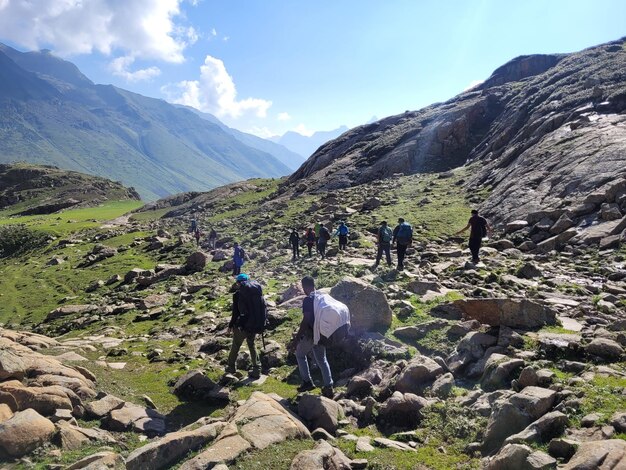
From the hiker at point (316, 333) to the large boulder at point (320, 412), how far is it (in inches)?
42.4

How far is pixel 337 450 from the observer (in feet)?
25.5

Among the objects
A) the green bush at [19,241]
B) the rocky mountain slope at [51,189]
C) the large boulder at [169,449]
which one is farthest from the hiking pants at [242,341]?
the rocky mountain slope at [51,189]

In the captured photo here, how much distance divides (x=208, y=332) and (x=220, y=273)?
15521mm

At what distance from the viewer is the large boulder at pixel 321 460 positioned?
7180 mm

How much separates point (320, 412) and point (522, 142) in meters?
52.2

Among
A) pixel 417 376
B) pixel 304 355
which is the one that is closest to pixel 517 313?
pixel 417 376

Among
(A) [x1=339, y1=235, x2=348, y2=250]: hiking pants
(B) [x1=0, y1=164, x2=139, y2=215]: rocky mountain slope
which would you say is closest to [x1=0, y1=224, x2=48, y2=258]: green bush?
(A) [x1=339, y1=235, x2=348, y2=250]: hiking pants

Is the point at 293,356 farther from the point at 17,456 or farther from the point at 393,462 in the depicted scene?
the point at 17,456

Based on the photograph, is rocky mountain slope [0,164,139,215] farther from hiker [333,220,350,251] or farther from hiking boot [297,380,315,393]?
hiking boot [297,380,315,393]

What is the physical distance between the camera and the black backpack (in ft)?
42.1

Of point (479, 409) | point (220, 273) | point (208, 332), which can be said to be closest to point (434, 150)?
point (220, 273)

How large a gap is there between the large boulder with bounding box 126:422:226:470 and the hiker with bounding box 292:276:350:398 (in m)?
3.45

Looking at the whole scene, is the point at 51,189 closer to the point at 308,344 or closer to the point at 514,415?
the point at 308,344

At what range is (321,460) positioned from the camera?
732 cm
